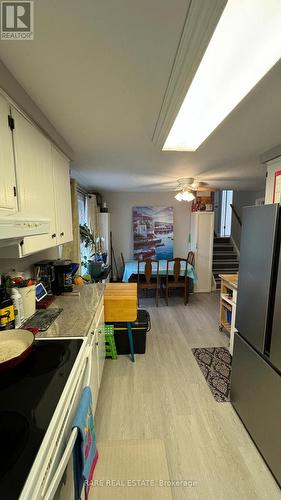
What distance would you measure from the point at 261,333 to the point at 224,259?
14.4ft

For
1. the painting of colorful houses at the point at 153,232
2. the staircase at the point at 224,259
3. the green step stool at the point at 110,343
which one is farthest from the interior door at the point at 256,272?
the painting of colorful houses at the point at 153,232

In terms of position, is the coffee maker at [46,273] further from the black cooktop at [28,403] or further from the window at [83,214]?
the window at [83,214]

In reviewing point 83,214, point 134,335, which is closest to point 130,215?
point 83,214

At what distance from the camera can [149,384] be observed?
7.06 ft

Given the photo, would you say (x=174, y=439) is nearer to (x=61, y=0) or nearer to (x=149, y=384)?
(x=149, y=384)

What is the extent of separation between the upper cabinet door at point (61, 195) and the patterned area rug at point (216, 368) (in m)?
1.99

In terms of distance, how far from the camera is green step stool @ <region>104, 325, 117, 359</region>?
7.75ft

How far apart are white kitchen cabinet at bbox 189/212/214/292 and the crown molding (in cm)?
349

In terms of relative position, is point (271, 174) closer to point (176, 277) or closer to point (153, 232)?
point (176, 277)

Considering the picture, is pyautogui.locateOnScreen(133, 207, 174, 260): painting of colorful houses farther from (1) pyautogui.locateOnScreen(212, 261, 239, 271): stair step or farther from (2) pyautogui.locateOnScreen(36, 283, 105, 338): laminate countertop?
(2) pyautogui.locateOnScreen(36, 283, 105, 338): laminate countertop

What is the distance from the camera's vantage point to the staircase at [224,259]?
525 centimetres

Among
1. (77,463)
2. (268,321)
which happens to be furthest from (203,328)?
(77,463)

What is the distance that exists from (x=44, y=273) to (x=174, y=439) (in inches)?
68.0

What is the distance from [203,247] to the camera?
4730 millimetres
